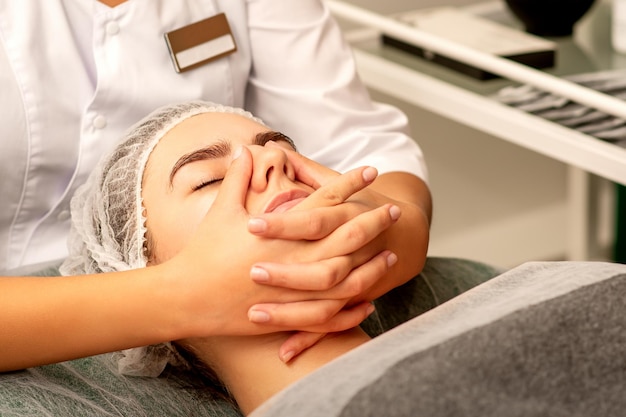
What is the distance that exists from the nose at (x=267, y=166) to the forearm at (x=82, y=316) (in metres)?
0.17

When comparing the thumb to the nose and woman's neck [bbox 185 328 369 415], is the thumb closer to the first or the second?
the nose

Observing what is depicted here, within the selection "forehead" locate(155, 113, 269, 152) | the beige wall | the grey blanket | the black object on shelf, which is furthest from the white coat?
the beige wall

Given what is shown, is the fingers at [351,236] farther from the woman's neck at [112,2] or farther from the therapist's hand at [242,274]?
the woman's neck at [112,2]

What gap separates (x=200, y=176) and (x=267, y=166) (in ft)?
0.34

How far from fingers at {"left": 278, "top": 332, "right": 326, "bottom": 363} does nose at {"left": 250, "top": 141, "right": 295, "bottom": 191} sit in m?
0.19

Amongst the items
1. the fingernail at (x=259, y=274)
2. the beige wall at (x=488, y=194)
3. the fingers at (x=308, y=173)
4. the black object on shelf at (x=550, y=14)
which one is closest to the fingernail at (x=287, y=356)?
the fingernail at (x=259, y=274)

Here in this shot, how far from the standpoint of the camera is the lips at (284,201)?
121cm

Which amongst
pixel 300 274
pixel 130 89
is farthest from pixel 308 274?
pixel 130 89

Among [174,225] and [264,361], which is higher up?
[174,225]

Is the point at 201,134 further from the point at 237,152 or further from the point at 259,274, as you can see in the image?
the point at 259,274

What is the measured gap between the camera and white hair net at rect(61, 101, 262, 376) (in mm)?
1314

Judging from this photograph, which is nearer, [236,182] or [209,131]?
[236,182]

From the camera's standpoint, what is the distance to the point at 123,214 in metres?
1.34

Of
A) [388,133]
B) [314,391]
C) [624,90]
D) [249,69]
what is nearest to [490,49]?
[624,90]
